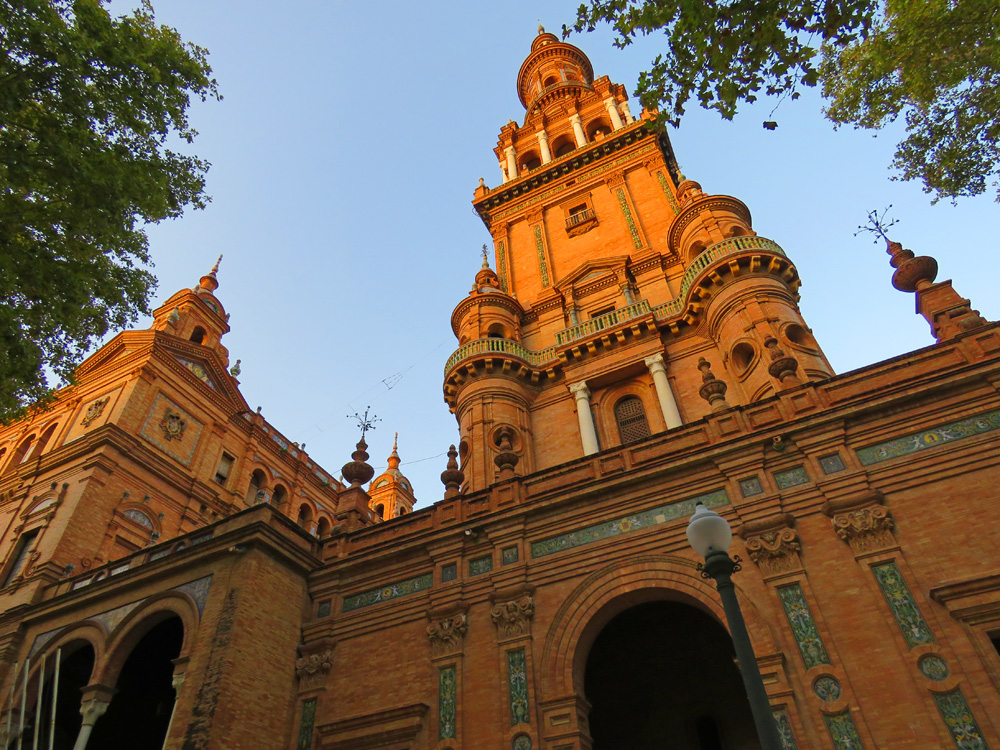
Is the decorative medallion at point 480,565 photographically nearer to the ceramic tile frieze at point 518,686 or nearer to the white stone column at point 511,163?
the ceramic tile frieze at point 518,686

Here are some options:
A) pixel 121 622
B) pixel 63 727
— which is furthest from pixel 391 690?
pixel 63 727

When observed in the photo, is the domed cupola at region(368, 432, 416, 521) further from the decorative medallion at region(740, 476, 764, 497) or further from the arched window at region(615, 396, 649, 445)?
the decorative medallion at region(740, 476, 764, 497)

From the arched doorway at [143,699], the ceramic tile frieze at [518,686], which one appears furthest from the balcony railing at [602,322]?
the arched doorway at [143,699]

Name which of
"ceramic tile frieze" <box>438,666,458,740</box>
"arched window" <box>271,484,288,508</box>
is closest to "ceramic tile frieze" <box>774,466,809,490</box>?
"ceramic tile frieze" <box>438,666,458,740</box>

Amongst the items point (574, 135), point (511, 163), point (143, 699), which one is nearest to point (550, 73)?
point (574, 135)

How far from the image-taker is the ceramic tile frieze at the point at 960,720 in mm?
10109

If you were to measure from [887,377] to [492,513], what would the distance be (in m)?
9.11

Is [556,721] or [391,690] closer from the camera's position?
[556,721]

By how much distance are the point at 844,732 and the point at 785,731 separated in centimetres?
87

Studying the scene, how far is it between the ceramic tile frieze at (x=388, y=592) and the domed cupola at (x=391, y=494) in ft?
130

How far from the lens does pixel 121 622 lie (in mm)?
17562

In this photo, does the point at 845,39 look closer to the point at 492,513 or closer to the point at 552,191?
the point at 492,513

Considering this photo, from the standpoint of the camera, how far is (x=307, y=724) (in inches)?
611

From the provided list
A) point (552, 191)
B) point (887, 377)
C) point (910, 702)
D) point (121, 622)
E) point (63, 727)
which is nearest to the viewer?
point (910, 702)
